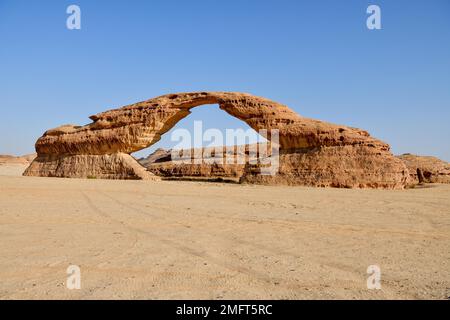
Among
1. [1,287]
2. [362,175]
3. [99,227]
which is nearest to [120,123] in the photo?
[362,175]

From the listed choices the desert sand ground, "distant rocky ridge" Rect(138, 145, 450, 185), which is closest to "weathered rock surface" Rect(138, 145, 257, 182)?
"distant rocky ridge" Rect(138, 145, 450, 185)

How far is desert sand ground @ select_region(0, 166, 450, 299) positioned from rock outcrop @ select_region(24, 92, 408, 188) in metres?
12.1

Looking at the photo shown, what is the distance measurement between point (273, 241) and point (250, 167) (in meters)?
16.5

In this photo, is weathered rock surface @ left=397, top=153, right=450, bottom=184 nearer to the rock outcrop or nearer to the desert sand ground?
the rock outcrop

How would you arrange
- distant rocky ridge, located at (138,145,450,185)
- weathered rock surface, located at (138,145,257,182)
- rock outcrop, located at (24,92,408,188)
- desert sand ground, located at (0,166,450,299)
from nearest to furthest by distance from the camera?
desert sand ground, located at (0,166,450,299) → rock outcrop, located at (24,92,408,188) → distant rocky ridge, located at (138,145,450,185) → weathered rock surface, located at (138,145,257,182)

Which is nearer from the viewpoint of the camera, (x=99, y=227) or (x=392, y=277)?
(x=392, y=277)

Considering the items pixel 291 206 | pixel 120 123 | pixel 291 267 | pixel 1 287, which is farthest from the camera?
pixel 120 123

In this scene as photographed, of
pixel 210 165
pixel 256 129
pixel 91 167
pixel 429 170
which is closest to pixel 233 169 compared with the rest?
pixel 210 165

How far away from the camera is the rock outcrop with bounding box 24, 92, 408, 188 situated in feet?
60.5

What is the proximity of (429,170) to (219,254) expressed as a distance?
2419 centimetres

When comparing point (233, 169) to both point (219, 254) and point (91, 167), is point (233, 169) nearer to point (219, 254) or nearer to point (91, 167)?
point (91, 167)

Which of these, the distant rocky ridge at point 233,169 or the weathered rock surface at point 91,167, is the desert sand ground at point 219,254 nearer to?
the distant rocky ridge at point 233,169
